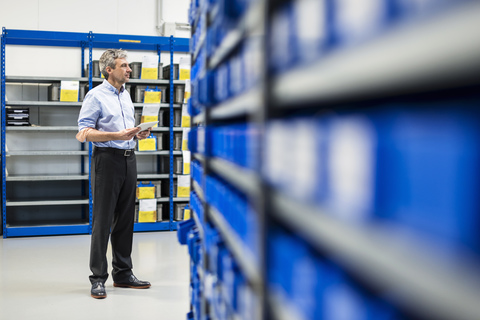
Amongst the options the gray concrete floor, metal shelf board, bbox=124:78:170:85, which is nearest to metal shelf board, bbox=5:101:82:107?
metal shelf board, bbox=124:78:170:85

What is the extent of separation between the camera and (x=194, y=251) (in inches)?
102

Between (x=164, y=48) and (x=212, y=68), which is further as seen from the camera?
(x=164, y=48)

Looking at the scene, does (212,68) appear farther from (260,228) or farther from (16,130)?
(16,130)

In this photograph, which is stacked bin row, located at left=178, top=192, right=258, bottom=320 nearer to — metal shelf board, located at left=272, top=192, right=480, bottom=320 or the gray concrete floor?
metal shelf board, located at left=272, top=192, right=480, bottom=320

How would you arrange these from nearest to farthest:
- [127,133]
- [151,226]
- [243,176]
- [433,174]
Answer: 1. [433,174]
2. [243,176]
3. [127,133]
4. [151,226]

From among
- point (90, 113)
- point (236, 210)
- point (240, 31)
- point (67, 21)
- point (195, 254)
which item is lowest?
point (195, 254)

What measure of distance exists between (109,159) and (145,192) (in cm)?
286

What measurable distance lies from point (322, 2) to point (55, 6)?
7135 millimetres

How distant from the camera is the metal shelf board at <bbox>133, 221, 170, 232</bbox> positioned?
21.7 feet

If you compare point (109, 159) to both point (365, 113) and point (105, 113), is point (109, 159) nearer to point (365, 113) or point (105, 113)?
point (105, 113)

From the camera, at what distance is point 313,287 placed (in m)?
0.97

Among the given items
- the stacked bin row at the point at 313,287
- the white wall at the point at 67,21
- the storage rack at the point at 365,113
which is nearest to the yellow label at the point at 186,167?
the white wall at the point at 67,21

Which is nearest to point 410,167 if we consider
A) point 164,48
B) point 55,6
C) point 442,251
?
point 442,251

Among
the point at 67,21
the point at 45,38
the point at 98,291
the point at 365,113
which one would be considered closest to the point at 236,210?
the point at 365,113
